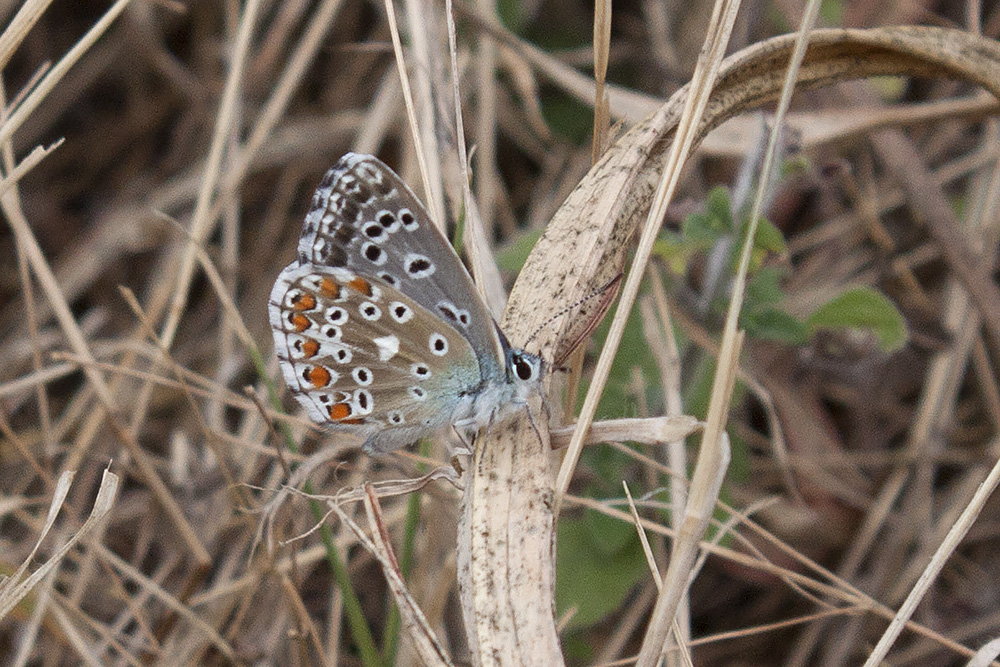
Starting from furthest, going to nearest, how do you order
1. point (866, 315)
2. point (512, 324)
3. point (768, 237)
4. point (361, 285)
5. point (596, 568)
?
point (596, 568) → point (866, 315) → point (768, 237) → point (361, 285) → point (512, 324)

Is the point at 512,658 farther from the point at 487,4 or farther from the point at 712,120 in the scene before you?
the point at 487,4

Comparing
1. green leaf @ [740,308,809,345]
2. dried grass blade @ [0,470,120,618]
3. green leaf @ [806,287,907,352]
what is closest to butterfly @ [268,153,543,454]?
dried grass blade @ [0,470,120,618]

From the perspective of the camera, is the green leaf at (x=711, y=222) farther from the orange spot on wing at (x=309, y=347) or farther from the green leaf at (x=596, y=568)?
the orange spot on wing at (x=309, y=347)

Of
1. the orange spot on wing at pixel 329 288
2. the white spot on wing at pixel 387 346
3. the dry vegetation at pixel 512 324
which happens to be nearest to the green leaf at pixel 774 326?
the dry vegetation at pixel 512 324

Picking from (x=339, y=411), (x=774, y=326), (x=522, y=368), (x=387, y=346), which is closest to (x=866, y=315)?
(x=774, y=326)

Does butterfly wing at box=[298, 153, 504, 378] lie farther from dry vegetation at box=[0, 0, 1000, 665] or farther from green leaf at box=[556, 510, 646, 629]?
green leaf at box=[556, 510, 646, 629]

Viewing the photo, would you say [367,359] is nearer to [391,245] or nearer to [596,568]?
[391,245]
